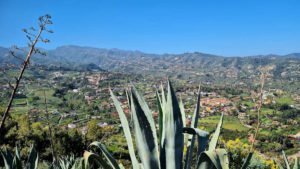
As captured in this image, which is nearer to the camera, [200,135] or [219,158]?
[219,158]

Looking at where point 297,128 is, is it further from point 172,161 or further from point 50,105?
point 172,161

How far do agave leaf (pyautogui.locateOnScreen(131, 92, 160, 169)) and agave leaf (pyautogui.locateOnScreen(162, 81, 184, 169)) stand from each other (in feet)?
0.24

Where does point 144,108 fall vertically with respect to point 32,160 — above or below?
above

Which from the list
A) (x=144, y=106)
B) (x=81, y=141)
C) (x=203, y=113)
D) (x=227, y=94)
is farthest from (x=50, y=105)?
(x=144, y=106)

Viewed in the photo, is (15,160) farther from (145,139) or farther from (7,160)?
(145,139)

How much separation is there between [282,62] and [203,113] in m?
127

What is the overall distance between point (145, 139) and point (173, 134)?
0.17 meters

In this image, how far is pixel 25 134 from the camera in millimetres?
19438

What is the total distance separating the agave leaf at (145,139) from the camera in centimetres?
205

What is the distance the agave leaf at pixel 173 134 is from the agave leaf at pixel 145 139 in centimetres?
7

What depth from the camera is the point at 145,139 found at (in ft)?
6.74

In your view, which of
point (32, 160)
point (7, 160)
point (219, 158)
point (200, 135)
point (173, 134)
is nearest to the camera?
point (219, 158)

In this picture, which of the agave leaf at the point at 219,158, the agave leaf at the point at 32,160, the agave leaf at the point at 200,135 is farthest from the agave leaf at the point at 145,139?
the agave leaf at the point at 32,160

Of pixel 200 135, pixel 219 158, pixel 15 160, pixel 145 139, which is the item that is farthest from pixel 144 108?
pixel 15 160
